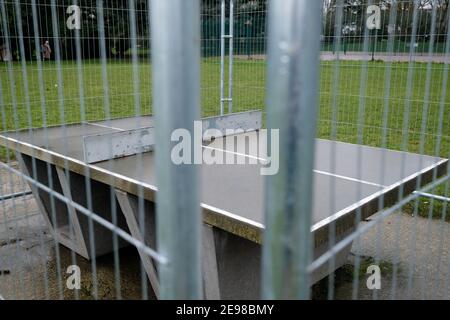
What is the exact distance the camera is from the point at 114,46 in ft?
15.0

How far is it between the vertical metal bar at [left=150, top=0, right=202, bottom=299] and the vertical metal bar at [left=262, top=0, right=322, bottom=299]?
14cm

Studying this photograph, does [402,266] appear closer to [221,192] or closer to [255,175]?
[255,175]

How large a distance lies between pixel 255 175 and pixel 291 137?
6.76 ft

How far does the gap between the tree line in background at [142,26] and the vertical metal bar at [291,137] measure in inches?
95.1

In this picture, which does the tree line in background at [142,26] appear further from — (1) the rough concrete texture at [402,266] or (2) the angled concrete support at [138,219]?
(1) the rough concrete texture at [402,266]

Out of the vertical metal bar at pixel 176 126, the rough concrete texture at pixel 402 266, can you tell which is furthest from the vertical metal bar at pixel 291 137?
the rough concrete texture at pixel 402 266

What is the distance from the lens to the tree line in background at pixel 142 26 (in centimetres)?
430

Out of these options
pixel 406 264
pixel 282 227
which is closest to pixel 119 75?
pixel 406 264

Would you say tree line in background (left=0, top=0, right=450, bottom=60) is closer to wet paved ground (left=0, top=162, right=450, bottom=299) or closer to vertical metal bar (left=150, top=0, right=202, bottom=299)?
wet paved ground (left=0, top=162, right=450, bottom=299)

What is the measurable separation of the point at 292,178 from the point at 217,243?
5.10 feet

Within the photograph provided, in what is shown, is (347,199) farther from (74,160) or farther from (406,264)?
(74,160)

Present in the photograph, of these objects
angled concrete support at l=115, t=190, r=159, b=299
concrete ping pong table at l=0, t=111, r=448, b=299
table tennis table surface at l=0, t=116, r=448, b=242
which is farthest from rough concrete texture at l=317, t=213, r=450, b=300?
angled concrete support at l=115, t=190, r=159, b=299

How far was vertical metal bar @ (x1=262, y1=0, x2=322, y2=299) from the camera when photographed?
0.72m

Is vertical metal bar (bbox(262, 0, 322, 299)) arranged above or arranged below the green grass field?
above
